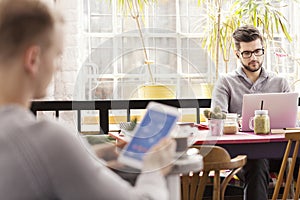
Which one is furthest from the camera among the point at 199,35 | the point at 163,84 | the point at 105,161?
the point at 199,35

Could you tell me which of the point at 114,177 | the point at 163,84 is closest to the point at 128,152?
the point at 114,177

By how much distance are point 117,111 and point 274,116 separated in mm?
1302

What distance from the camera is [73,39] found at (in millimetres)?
Answer: 4953

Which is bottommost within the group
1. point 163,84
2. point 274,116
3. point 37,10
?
point 274,116

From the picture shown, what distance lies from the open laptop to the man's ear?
89.4 inches

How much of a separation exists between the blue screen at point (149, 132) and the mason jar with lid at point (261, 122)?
2.06m

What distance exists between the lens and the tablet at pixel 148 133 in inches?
36.9

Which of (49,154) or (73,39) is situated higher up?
(73,39)

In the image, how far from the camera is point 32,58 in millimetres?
871

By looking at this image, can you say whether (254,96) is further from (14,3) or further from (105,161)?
(14,3)

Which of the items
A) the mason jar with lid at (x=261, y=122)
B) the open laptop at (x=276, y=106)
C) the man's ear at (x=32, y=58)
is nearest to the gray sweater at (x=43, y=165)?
the man's ear at (x=32, y=58)

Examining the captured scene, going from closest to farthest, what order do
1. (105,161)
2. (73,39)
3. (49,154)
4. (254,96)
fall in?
1. (49,154)
2. (105,161)
3. (254,96)
4. (73,39)

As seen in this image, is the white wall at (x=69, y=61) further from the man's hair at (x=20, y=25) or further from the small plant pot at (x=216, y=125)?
the man's hair at (x=20, y=25)

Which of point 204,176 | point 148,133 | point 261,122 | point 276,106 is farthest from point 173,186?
point 276,106
